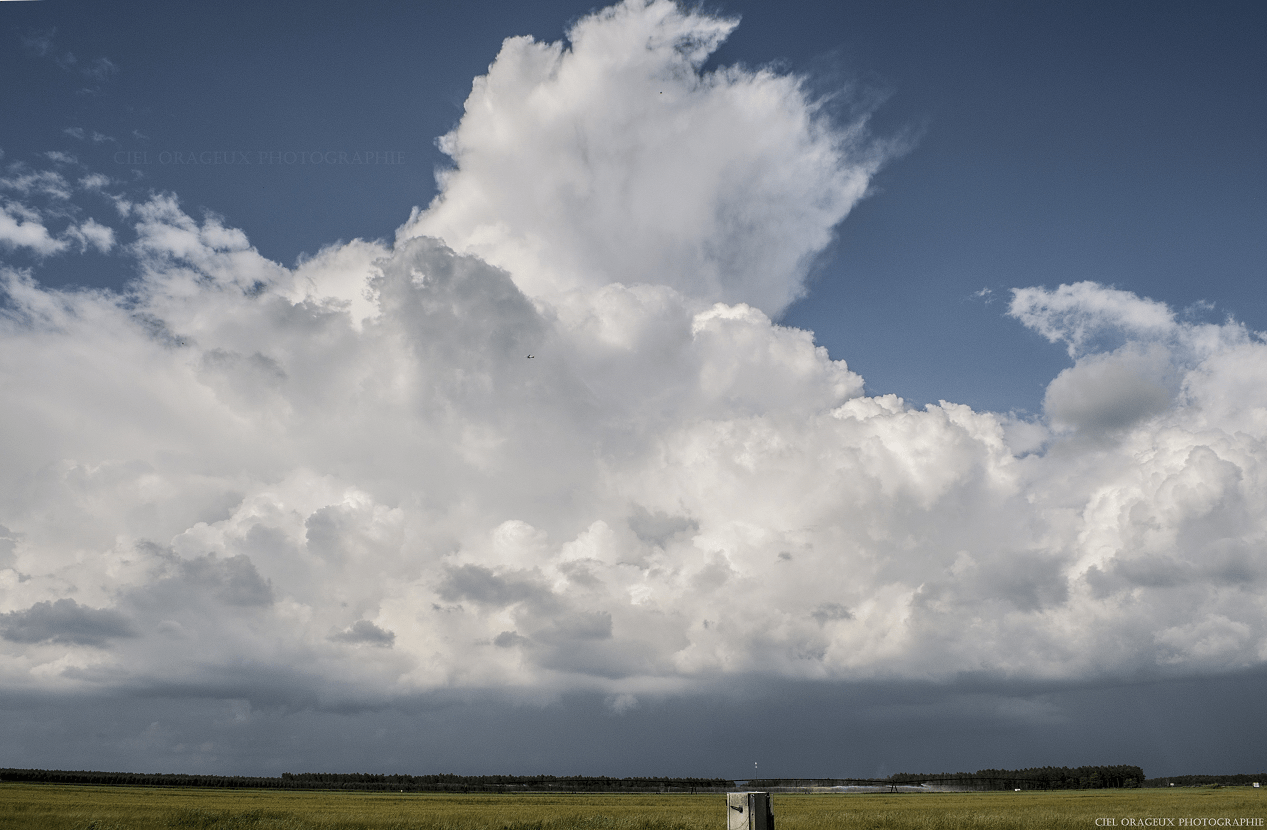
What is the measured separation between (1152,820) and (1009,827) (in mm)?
12467

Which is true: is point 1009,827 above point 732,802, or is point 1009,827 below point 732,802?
below

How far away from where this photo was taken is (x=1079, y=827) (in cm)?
4000

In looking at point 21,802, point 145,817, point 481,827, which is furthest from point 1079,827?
point 21,802

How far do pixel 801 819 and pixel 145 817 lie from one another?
44.5 metres

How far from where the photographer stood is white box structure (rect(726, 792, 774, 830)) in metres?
8.02

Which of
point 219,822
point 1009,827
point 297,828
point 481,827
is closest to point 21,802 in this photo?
point 219,822

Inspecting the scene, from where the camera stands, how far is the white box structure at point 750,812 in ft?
26.3

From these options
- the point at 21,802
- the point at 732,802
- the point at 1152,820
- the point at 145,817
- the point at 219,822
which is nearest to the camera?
the point at 732,802

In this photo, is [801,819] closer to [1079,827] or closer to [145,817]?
[1079,827]

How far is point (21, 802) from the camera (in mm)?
76938

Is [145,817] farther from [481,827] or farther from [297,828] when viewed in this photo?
[481,827]

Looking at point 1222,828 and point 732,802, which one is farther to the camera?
point 1222,828

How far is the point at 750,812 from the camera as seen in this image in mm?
8086

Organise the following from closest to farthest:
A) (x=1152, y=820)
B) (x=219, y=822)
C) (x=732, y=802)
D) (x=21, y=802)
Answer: (x=732, y=802) < (x=1152, y=820) < (x=219, y=822) < (x=21, y=802)
